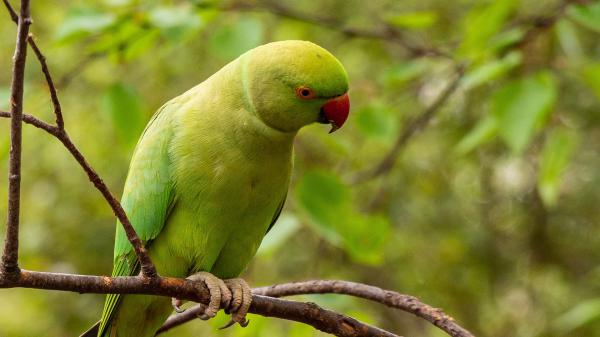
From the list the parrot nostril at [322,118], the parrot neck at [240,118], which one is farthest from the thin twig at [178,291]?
the parrot nostril at [322,118]

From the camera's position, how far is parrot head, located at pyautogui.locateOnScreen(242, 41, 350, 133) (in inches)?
92.6

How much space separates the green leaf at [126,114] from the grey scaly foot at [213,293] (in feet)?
3.62

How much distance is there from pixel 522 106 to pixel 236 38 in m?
1.29

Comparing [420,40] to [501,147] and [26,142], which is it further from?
[26,142]

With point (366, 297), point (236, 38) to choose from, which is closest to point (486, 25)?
point (236, 38)

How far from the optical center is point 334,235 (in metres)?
3.09

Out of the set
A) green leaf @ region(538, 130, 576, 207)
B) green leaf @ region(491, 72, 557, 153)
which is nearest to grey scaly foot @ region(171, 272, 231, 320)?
green leaf @ region(491, 72, 557, 153)

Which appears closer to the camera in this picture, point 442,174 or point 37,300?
point 37,300

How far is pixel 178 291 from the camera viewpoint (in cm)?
190

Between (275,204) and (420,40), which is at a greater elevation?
(420,40)

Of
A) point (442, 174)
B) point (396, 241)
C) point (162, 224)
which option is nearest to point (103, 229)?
point (396, 241)

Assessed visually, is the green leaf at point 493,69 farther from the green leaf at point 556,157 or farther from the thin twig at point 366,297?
the thin twig at point 366,297

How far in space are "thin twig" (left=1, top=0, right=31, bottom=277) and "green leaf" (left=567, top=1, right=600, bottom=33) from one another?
7.71 ft

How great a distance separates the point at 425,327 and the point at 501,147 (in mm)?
1410
